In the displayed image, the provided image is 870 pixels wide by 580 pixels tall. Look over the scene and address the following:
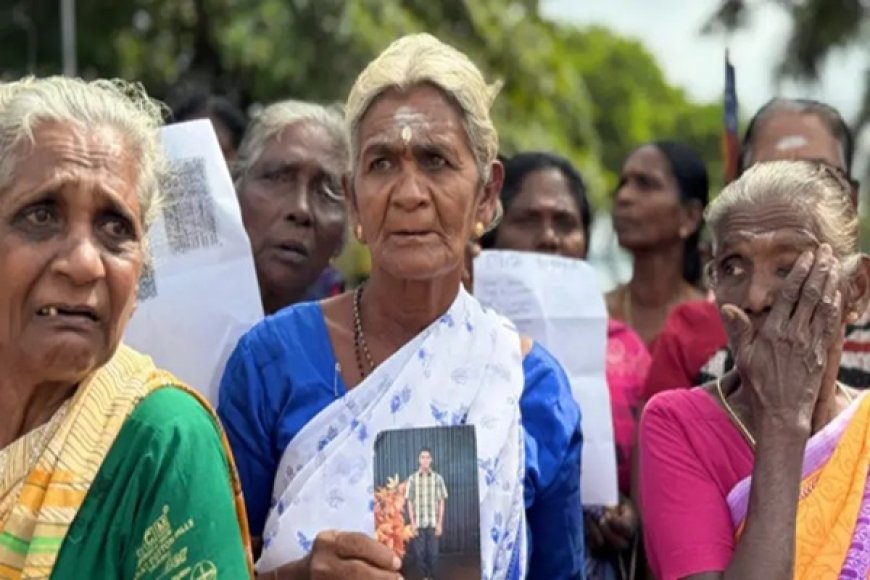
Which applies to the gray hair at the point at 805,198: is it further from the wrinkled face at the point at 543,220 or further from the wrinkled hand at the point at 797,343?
the wrinkled face at the point at 543,220

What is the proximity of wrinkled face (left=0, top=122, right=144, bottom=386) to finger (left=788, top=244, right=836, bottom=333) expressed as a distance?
144 centimetres

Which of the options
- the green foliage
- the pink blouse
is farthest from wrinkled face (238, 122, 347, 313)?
the green foliage

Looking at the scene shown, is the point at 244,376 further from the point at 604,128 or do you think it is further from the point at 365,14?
the point at 604,128

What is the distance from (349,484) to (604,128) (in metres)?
45.8

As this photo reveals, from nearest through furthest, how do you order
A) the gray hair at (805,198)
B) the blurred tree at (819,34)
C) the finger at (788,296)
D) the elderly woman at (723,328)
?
the finger at (788,296)
the gray hair at (805,198)
the elderly woman at (723,328)
the blurred tree at (819,34)

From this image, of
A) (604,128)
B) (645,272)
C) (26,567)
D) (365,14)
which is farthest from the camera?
(604,128)

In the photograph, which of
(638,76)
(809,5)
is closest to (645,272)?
(809,5)

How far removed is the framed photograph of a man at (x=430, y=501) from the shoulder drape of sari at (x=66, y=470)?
1.29 ft

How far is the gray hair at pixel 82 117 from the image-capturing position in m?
2.86

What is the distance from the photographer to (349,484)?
3.35 metres

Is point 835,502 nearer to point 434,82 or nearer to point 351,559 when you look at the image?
point 351,559

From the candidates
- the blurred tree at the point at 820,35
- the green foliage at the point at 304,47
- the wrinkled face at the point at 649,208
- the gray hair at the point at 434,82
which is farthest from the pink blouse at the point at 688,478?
the blurred tree at the point at 820,35

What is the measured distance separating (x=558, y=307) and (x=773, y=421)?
4.35 feet

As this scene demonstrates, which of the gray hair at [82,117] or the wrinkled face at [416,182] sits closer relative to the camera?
the gray hair at [82,117]
